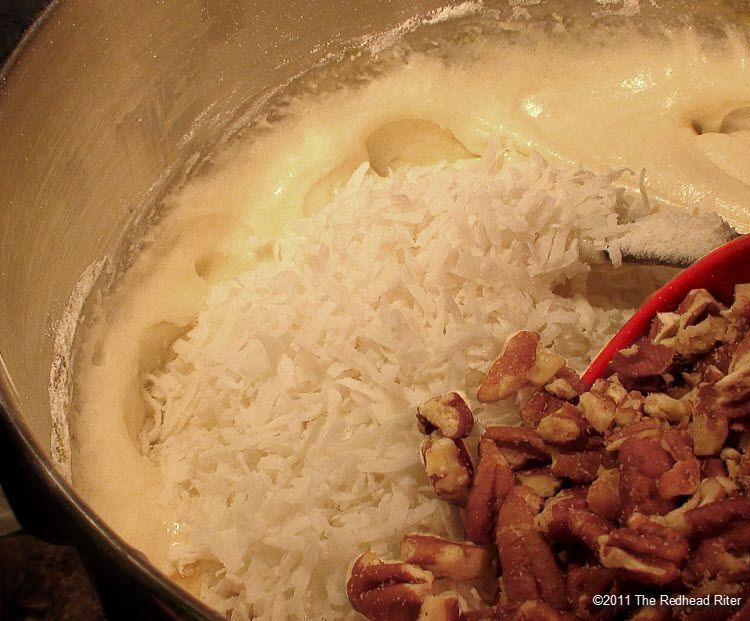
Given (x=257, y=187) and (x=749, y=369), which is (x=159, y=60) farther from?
(x=749, y=369)

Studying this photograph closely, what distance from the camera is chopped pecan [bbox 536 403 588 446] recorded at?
2.67 ft

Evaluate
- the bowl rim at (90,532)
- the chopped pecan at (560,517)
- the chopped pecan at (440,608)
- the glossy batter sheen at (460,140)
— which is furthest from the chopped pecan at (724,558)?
the glossy batter sheen at (460,140)

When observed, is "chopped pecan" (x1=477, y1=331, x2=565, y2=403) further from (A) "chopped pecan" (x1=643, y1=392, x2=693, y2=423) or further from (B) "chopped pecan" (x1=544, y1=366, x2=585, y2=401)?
(A) "chopped pecan" (x1=643, y1=392, x2=693, y2=423)

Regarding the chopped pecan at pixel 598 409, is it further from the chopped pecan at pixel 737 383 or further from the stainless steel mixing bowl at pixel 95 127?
the stainless steel mixing bowl at pixel 95 127

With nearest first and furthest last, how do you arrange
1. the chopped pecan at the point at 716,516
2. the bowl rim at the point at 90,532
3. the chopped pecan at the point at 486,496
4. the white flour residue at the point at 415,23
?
1. the bowl rim at the point at 90,532
2. the chopped pecan at the point at 716,516
3. the chopped pecan at the point at 486,496
4. the white flour residue at the point at 415,23

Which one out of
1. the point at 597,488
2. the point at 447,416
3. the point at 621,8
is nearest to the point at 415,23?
the point at 621,8

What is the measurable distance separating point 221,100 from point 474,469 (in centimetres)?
79

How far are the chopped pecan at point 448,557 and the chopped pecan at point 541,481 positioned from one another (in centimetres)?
9

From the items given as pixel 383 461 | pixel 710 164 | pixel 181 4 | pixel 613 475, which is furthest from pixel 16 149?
pixel 710 164

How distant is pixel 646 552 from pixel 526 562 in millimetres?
122

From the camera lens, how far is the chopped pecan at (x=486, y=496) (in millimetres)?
796

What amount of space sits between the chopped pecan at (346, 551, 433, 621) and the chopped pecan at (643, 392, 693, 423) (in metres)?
0.30

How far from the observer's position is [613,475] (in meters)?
0.78

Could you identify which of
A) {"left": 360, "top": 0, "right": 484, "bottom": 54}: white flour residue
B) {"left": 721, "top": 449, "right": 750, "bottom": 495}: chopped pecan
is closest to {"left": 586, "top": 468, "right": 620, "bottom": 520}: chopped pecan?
{"left": 721, "top": 449, "right": 750, "bottom": 495}: chopped pecan
